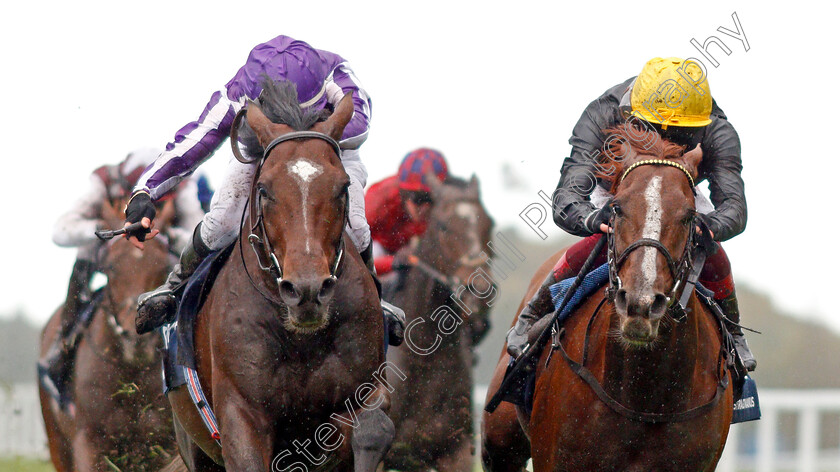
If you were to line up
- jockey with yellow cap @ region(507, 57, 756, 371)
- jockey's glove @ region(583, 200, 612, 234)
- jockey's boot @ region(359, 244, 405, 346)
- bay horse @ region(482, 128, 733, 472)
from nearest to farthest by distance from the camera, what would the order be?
1. bay horse @ region(482, 128, 733, 472)
2. jockey's glove @ region(583, 200, 612, 234)
3. jockey with yellow cap @ region(507, 57, 756, 371)
4. jockey's boot @ region(359, 244, 405, 346)

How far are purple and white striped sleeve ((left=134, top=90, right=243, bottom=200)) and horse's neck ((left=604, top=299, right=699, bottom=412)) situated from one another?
1984mm

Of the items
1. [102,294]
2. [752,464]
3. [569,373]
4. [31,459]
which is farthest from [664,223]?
[31,459]

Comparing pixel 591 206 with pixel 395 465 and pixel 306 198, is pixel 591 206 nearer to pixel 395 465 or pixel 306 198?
pixel 306 198

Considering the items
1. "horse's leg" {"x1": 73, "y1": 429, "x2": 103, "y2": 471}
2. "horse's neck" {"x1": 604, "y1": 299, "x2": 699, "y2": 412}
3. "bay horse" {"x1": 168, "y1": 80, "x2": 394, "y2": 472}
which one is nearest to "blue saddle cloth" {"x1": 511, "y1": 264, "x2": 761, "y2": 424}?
"horse's neck" {"x1": 604, "y1": 299, "x2": 699, "y2": 412}

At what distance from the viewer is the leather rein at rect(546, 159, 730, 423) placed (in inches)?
166

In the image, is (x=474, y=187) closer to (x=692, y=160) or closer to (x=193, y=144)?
(x=193, y=144)

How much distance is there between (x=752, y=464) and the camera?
13430mm

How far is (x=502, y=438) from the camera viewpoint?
6082mm

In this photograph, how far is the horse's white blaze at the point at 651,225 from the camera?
4.07 meters

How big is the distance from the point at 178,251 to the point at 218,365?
3.16 m

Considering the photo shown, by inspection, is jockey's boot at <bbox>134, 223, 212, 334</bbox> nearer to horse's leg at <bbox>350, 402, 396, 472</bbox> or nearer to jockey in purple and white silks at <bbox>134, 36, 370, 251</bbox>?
jockey in purple and white silks at <bbox>134, 36, 370, 251</bbox>

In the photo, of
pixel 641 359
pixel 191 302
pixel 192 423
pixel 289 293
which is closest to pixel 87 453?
pixel 192 423

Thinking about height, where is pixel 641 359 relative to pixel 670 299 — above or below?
below

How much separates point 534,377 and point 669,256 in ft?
4.55
